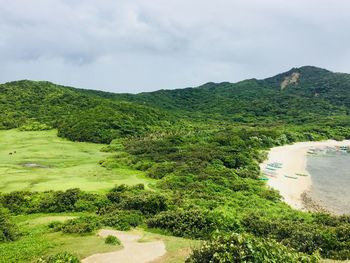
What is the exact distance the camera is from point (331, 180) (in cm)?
6619

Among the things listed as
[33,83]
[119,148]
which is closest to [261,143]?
[119,148]

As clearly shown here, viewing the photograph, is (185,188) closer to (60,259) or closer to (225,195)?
(225,195)

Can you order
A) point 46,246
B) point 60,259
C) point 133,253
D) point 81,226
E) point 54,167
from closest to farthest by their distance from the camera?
point 60,259, point 133,253, point 46,246, point 81,226, point 54,167

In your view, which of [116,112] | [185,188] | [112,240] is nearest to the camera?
[112,240]

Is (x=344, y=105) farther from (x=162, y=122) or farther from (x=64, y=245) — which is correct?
(x=64, y=245)

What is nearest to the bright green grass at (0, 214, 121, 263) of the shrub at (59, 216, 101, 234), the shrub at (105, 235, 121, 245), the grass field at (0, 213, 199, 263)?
the grass field at (0, 213, 199, 263)

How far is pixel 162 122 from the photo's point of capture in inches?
4744

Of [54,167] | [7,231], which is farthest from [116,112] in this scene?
[7,231]

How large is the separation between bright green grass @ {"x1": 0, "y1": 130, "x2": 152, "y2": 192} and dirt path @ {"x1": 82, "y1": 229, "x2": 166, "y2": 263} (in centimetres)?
1999

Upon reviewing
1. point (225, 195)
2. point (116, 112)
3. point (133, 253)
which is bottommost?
point (225, 195)

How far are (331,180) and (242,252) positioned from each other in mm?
53967

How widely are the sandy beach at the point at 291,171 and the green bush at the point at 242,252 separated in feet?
100

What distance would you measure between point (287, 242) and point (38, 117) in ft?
351

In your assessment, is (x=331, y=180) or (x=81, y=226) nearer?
(x=81, y=226)
